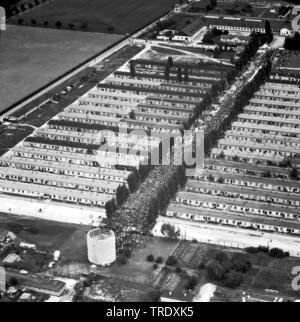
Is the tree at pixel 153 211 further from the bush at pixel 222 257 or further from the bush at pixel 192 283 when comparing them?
the bush at pixel 192 283

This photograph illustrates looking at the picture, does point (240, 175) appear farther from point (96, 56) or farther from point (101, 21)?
point (101, 21)

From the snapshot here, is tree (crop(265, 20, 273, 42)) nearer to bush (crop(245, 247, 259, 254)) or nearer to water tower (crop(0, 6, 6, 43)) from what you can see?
water tower (crop(0, 6, 6, 43))

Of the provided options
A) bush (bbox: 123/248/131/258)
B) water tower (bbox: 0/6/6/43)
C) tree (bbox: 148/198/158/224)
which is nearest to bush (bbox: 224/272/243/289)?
bush (bbox: 123/248/131/258)

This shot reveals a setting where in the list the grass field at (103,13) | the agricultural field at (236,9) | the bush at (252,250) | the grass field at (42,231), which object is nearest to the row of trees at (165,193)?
the grass field at (42,231)

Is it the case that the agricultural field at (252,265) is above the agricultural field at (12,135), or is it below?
below

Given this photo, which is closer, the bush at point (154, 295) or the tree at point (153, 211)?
the bush at point (154, 295)
